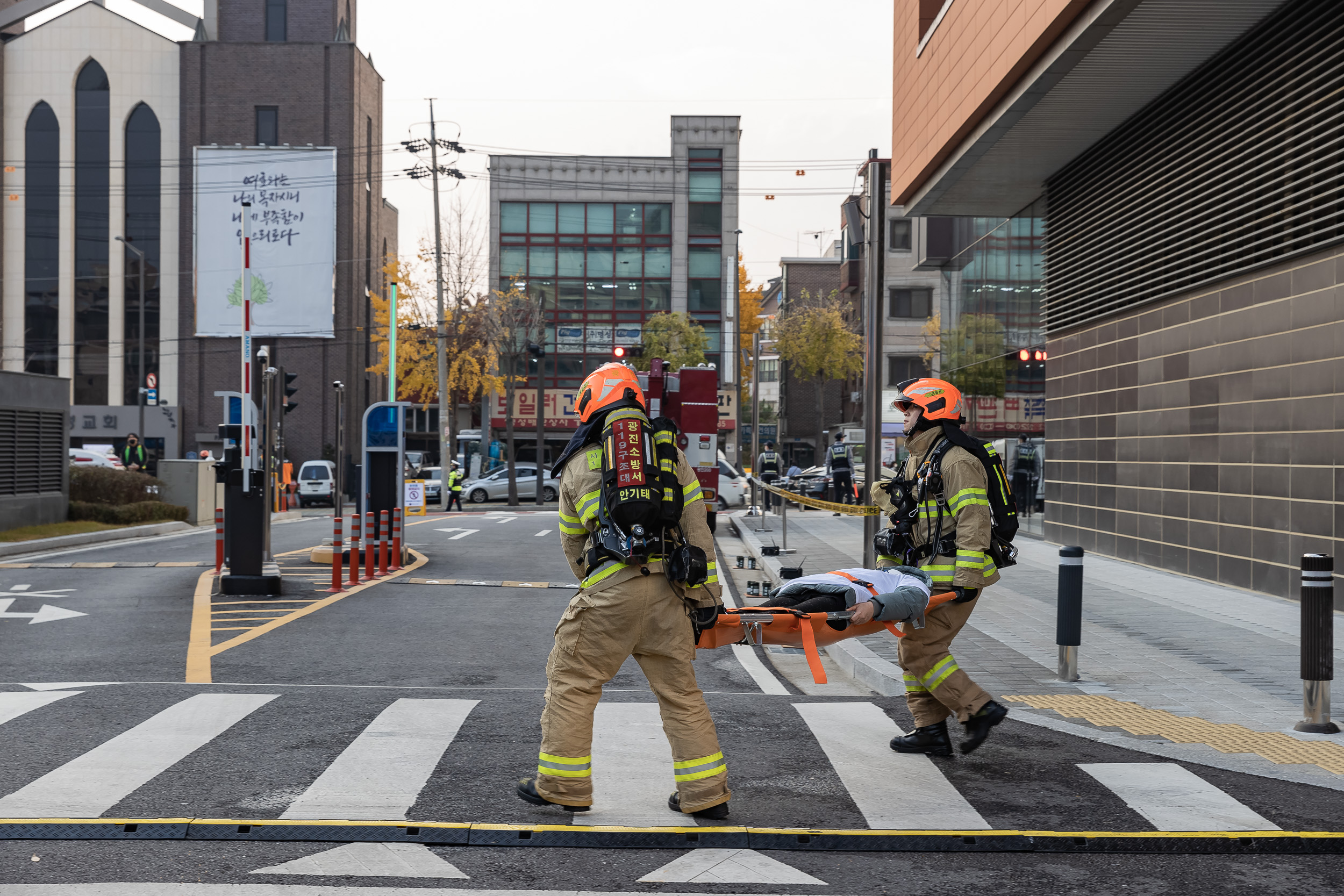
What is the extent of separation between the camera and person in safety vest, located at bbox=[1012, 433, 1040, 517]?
21219 mm

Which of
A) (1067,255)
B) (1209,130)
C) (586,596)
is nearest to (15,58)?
(1067,255)

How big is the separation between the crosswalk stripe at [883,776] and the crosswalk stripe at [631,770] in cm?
83

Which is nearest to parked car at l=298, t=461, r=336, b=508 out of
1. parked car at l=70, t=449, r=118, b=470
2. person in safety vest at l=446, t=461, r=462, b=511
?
parked car at l=70, t=449, r=118, b=470

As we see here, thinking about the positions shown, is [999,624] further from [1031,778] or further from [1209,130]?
[1209,130]

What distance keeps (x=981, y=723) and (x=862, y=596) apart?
3.17ft

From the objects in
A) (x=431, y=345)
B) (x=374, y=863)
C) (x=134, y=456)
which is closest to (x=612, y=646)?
(x=374, y=863)

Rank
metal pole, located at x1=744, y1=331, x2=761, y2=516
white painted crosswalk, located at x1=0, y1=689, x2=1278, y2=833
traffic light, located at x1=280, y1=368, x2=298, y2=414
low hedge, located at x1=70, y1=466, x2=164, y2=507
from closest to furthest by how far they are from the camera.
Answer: white painted crosswalk, located at x1=0, y1=689, x2=1278, y2=833 → low hedge, located at x1=70, y1=466, x2=164, y2=507 → traffic light, located at x1=280, y1=368, x2=298, y2=414 → metal pole, located at x1=744, y1=331, x2=761, y2=516

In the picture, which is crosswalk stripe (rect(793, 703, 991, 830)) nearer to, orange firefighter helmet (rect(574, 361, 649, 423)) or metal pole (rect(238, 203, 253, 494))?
orange firefighter helmet (rect(574, 361, 649, 423))

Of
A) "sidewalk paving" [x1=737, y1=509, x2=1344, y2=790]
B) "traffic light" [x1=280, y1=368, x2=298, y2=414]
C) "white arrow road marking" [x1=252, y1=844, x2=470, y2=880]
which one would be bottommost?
"sidewalk paving" [x1=737, y1=509, x2=1344, y2=790]

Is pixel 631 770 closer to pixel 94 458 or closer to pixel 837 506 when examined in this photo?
pixel 837 506

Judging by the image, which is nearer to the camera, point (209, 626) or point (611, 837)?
point (611, 837)

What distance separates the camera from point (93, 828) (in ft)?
15.2

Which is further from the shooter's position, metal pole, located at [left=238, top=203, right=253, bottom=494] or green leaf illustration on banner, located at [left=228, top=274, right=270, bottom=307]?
green leaf illustration on banner, located at [left=228, top=274, right=270, bottom=307]

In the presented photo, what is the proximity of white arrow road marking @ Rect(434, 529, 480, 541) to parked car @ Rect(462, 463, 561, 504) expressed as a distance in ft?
55.8
